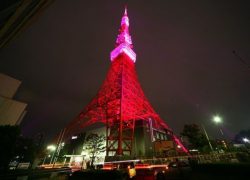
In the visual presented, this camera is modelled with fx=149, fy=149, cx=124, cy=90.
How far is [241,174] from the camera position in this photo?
415 centimetres

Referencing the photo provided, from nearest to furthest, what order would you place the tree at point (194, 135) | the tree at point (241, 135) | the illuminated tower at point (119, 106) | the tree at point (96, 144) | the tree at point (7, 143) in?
the tree at point (7, 143)
the illuminated tower at point (119, 106)
the tree at point (96, 144)
the tree at point (194, 135)
the tree at point (241, 135)

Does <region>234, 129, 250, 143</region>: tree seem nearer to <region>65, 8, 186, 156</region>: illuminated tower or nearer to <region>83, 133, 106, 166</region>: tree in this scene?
<region>65, 8, 186, 156</region>: illuminated tower

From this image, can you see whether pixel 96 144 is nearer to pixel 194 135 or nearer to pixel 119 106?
pixel 119 106

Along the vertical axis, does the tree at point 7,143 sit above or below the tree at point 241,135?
below

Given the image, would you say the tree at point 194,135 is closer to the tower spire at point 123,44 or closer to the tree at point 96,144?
the tree at point 96,144

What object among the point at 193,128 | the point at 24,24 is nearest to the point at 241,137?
the point at 193,128

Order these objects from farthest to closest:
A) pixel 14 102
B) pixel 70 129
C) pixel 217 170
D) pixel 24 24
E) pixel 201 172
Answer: pixel 14 102, pixel 70 129, pixel 201 172, pixel 217 170, pixel 24 24

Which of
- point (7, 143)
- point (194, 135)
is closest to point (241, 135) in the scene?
point (194, 135)

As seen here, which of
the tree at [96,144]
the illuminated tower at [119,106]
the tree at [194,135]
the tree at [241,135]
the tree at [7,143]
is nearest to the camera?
the tree at [7,143]

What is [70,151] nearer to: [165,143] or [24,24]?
[165,143]

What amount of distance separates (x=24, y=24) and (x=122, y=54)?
23.2 m

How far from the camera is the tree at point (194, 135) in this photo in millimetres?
26092

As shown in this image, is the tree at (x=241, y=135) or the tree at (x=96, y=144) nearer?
the tree at (x=96, y=144)

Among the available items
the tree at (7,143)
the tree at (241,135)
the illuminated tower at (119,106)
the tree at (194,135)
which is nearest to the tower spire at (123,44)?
the illuminated tower at (119,106)
